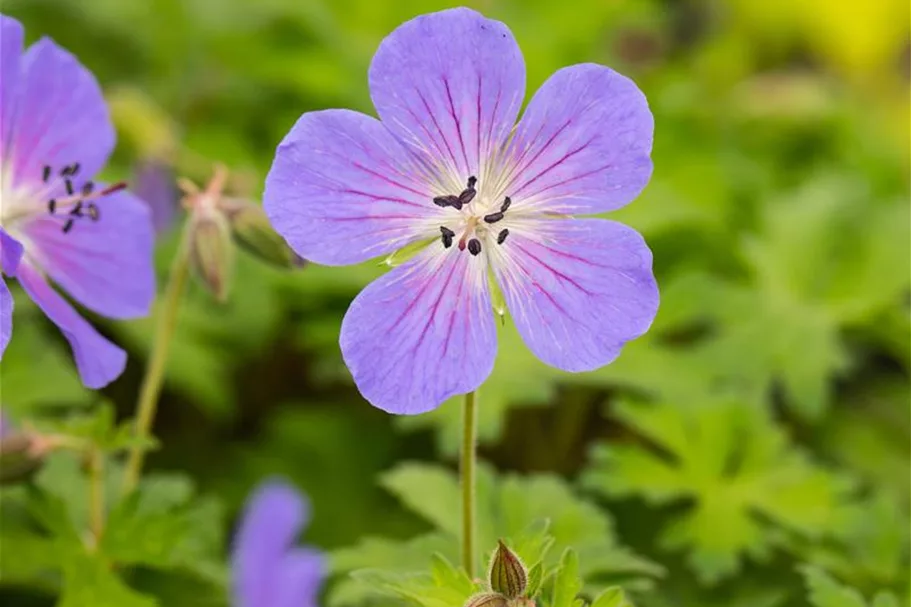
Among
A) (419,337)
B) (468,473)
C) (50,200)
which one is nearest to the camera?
(419,337)

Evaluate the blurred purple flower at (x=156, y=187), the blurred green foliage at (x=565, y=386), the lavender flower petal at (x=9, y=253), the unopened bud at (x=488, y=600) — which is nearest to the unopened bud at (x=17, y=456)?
the blurred green foliage at (x=565, y=386)

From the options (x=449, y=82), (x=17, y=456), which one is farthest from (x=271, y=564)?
(x=449, y=82)

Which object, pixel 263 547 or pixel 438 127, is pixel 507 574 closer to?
pixel 438 127

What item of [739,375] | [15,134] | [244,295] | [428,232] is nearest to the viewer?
[428,232]

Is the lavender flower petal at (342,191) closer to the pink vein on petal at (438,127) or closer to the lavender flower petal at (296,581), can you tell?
the pink vein on petal at (438,127)

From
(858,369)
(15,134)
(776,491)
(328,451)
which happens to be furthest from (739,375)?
(15,134)

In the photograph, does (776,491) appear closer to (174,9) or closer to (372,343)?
(372,343)

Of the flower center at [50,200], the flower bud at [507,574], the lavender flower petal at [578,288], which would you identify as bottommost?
the flower bud at [507,574]
